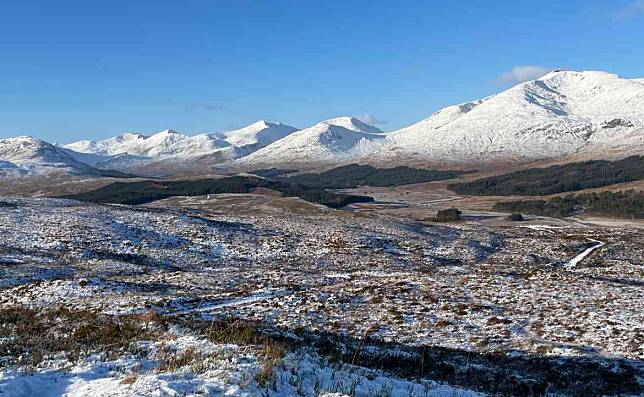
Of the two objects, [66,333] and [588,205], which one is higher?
[66,333]

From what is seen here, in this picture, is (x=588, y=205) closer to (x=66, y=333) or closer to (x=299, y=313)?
(x=299, y=313)

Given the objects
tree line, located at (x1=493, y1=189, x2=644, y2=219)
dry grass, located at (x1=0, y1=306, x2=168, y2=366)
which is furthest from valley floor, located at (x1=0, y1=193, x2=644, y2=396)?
tree line, located at (x1=493, y1=189, x2=644, y2=219)

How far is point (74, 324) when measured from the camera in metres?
16.5

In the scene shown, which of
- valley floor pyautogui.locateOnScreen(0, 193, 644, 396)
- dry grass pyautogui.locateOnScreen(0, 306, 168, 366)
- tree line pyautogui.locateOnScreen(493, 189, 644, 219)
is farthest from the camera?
tree line pyautogui.locateOnScreen(493, 189, 644, 219)

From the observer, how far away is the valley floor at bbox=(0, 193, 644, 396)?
1077cm

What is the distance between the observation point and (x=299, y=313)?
933 inches

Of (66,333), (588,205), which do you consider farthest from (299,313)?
(588,205)

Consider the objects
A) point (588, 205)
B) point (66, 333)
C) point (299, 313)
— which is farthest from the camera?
point (588, 205)

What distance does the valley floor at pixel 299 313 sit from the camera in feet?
35.3

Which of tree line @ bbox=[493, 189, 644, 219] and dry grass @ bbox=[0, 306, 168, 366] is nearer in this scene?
dry grass @ bbox=[0, 306, 168, 366]

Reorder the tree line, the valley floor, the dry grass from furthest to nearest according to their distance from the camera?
the tree line → the dry grass → the valley floor

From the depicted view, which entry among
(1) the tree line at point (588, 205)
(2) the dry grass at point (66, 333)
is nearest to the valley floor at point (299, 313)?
(2) the dry grass at point (66, 333)

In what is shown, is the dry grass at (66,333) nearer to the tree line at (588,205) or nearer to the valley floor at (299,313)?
the valley floor at (299,313)

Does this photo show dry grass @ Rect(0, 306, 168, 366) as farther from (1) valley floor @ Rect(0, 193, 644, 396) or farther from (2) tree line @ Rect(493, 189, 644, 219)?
(2) tree line @ Rect(493, 189, 644, 219)
